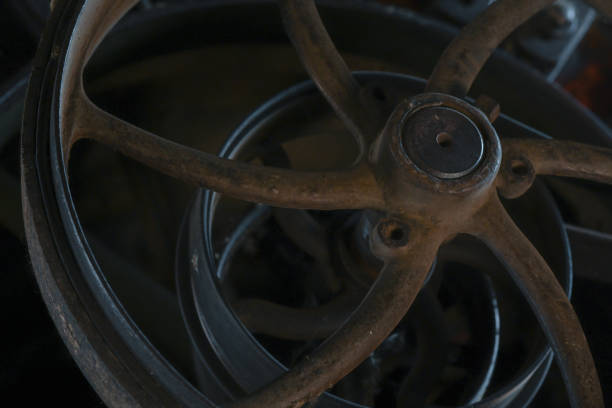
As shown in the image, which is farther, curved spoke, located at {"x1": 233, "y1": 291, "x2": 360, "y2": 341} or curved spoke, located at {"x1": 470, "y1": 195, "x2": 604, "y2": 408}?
curved spoke, located at {"x1": 233, "y1": 291, "x2": 360, "y2": 341}

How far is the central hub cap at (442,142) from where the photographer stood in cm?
99

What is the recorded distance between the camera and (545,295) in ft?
3.50

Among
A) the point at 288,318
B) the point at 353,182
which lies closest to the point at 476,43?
the point at 353,182

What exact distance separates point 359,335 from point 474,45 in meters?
0.56

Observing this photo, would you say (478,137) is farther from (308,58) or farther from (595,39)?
(595,39)

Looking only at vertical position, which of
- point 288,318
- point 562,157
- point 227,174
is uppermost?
point 227,174

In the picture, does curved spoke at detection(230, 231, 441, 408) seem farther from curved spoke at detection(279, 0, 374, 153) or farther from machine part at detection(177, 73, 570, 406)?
curved spoke at detection(279, 0, 374, 153)

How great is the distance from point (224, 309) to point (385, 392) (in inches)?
27.3

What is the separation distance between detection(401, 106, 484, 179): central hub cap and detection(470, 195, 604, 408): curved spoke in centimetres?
12

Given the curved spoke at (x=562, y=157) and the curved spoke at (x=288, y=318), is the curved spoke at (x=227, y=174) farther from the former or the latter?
the curved spoke at (x=288, y=318)

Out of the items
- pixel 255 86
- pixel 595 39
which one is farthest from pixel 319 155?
pixel 595 39

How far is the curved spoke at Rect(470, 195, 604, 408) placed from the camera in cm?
102

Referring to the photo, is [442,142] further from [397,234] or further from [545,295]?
[545,295]

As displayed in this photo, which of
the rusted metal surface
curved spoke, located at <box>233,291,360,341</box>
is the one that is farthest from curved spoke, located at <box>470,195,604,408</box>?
curved spoke, located at <box>233,291,360,341</box>
